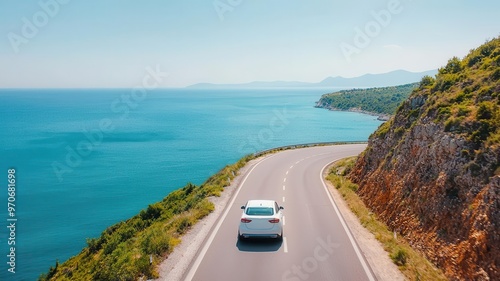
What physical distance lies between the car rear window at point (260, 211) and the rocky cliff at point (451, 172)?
6.20m

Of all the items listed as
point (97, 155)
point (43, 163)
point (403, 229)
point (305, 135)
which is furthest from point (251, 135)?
point (403, 229)

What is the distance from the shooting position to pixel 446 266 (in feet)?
39.1

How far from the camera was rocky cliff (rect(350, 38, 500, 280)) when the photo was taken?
37.4 feet

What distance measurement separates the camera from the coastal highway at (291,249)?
10656 millimetres

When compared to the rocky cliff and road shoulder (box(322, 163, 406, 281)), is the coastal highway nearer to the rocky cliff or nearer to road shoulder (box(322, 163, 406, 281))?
road shoulder (box(322, 163, 406, 281))

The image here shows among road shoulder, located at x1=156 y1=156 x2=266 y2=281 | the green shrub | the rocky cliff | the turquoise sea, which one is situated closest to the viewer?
road shoulder, located at x1=156 y1=156 x2=266 y2=281

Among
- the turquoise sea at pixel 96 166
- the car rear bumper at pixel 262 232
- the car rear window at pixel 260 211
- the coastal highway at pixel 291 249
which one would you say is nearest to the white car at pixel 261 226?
the car rear bumper at pixel 262 232

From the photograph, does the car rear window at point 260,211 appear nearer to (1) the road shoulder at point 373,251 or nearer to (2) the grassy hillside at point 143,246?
(2) the grassy hillside at point 143,246

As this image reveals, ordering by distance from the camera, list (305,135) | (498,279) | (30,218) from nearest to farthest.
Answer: (498,279) → (30,218) → (305,135)

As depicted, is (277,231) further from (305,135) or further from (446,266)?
(305,135)

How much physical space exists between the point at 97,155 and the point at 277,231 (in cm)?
8278

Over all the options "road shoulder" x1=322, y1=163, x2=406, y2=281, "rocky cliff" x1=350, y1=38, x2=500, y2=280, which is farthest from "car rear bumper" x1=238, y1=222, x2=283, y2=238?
"rocky cliff" x1=350, y1=38, x2=500, y2=280

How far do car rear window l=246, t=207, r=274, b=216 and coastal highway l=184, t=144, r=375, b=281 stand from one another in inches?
44.0

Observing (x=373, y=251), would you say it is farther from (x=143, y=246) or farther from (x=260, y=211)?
(x=143, y=246)
